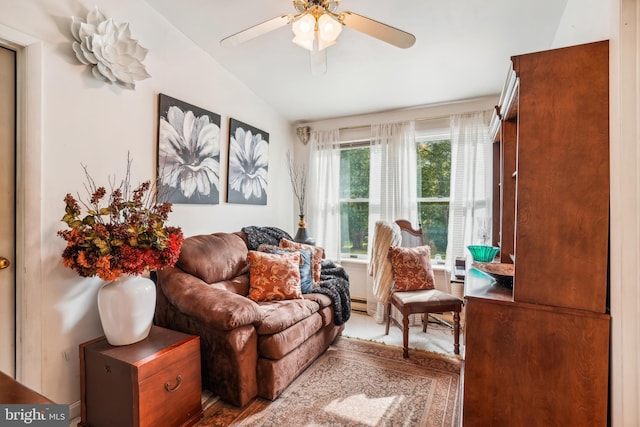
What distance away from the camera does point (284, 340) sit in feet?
6.55

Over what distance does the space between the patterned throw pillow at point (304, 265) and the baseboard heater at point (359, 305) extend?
124 centimetres

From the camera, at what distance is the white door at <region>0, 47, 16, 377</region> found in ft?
5.25

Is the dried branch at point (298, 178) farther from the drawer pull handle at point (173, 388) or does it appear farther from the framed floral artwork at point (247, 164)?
the drawer pull handle at point (173, 388)

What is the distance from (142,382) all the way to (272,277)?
116cm

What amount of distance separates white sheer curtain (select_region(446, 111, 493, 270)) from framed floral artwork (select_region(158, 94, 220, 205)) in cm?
250

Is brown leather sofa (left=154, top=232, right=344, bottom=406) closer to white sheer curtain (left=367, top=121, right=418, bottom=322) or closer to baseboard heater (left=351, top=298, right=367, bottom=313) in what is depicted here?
baseboard heater (left=351, top=298, right=367, bottom=313)

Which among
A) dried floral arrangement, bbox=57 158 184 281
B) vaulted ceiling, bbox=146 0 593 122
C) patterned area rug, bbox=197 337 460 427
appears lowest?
patterned area rug, bbox=197 337 460 427

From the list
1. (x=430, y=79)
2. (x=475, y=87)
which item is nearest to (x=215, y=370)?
(x=430, y=79)

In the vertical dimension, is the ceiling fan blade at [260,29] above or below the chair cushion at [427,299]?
above

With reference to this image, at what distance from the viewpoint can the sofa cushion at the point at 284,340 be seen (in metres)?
1.94

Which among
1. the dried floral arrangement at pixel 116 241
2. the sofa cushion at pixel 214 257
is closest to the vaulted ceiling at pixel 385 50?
the dried floral arrangement at pixel 116 241

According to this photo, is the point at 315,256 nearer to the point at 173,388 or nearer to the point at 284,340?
the point at 284,340

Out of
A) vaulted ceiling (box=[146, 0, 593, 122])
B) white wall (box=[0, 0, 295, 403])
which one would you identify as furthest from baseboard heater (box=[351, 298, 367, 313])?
vaulted ceiling (box=[146, 0, 593, 122])

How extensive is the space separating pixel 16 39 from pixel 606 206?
285 cm
